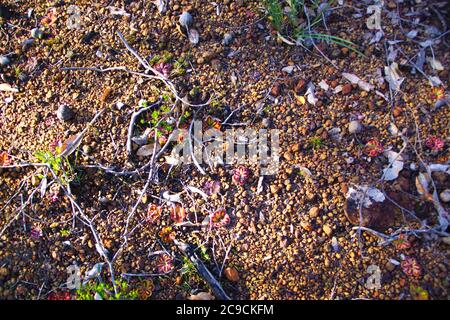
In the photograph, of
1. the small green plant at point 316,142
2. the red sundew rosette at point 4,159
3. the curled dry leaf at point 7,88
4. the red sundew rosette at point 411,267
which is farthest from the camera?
the curled dry leaf at point 7,88

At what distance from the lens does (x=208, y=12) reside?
2.37 meters

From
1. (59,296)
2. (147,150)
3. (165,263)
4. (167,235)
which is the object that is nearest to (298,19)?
(147,150)

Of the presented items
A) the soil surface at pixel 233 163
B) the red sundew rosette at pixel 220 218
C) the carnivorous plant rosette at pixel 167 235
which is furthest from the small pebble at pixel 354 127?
the carnivorous plant rosette at pixel 167 235

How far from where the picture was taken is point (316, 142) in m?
2.09

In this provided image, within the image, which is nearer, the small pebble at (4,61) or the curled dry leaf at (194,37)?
the curled dry leaf at (194,37)

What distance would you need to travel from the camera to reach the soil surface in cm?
196

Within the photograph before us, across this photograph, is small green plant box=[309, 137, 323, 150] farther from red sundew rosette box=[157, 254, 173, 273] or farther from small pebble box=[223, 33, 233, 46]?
red sundew rosette box=[157, 254, 173, 273]

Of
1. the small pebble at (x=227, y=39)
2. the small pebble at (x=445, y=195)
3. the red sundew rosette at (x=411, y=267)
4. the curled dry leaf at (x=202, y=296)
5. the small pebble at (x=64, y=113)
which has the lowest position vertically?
the red sundew rosette at (x=411, y=267)

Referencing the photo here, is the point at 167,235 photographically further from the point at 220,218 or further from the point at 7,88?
the point at 7,88

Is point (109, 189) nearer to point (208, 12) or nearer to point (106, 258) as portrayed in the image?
point (106, 258)

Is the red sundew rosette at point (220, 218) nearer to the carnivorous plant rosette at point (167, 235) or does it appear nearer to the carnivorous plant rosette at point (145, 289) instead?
the carnivorous plant rosette at point (167, 235)

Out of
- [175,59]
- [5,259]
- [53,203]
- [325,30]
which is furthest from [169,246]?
[325,30]

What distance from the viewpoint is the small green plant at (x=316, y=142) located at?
2.09m

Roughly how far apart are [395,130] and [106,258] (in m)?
1.59
